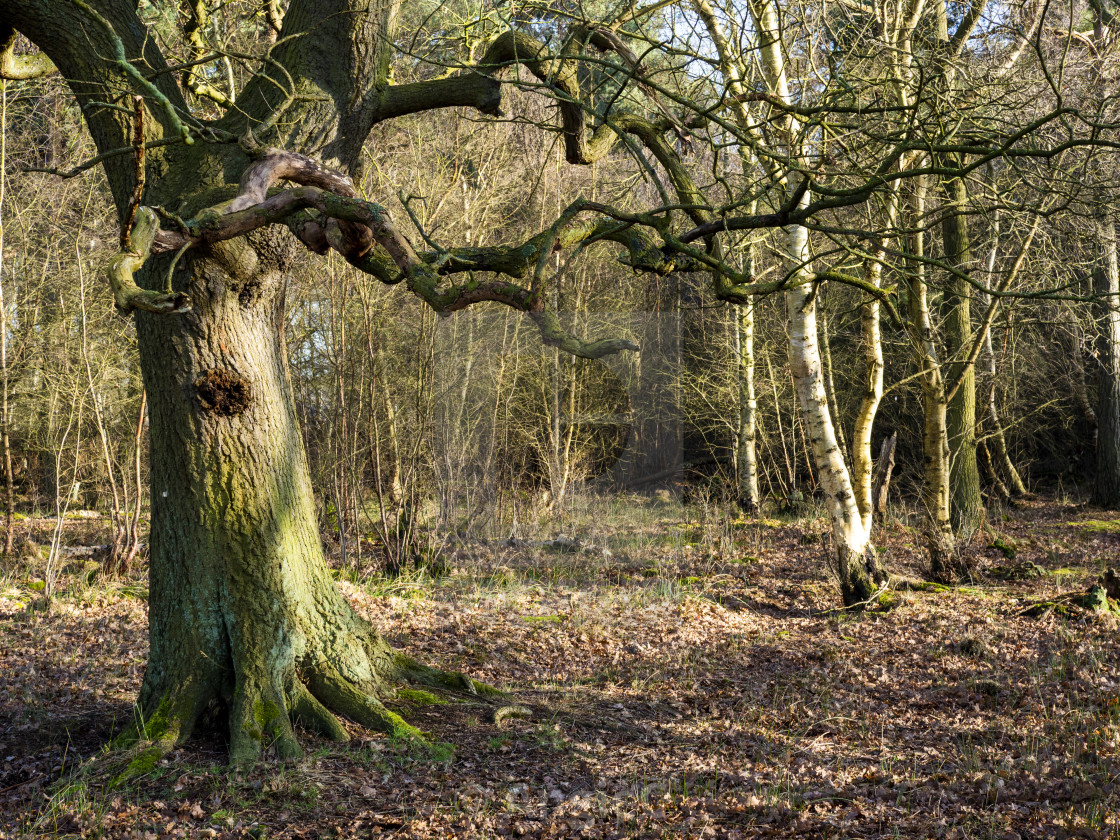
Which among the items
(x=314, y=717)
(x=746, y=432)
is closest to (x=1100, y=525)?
(x=746, y=432)

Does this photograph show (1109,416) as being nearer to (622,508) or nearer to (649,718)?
(622,508)

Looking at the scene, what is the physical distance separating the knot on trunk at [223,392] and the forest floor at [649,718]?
1.70 metres

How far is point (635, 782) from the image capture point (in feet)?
13.2

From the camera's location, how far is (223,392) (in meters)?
4.31

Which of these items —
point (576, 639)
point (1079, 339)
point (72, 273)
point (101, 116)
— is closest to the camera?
point (101, 116)

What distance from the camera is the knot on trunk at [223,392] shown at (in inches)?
169

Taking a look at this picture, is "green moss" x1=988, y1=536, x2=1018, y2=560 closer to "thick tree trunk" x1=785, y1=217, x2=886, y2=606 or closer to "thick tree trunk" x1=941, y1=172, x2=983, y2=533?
"thick tree trunk" x1=941, y1=172, x2=983, y2=533

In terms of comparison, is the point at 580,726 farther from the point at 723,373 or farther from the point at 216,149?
the point at 723,373

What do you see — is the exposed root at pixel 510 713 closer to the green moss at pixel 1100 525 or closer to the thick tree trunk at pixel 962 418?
the thick tree trunk at pixel 962 418

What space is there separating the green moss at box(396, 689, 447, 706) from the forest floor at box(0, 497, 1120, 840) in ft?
0.08

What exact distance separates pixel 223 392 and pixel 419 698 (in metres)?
2.09

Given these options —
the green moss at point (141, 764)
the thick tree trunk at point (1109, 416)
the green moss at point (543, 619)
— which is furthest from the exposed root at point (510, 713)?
the thick tree trunk at point (1109, 416)

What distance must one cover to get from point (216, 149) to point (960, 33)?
26.2 ft

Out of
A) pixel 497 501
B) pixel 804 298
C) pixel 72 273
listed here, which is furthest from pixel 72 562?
pixel 804 298
